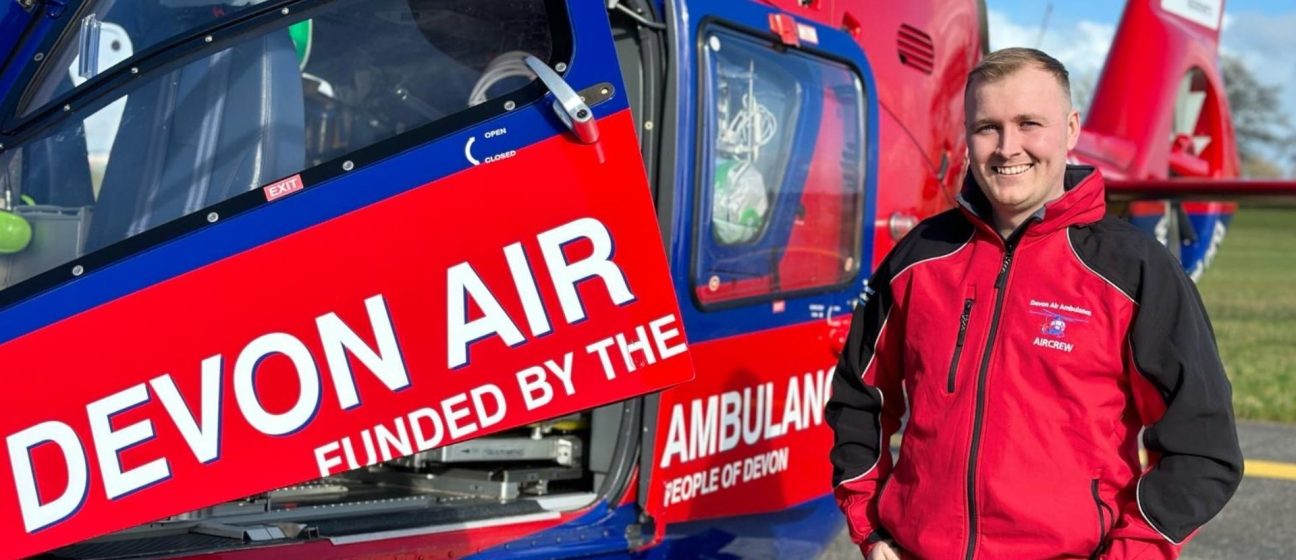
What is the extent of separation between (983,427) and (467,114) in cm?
107

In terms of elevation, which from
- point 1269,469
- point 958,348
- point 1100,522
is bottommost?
point 1269,469

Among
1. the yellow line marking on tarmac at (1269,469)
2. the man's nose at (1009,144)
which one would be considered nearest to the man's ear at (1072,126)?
the man's nose at (1009,144)

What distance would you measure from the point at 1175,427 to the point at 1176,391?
5 cm

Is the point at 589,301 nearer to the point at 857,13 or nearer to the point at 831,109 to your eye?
the point at 831,109

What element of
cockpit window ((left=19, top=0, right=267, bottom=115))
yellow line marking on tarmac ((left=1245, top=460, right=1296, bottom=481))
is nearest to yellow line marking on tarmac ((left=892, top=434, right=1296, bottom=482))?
yellow line marking on tarmac ((left=1245, top=460, right=1296, bottom=481))

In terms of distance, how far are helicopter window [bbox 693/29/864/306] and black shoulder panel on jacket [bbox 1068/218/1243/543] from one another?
59.3 inches

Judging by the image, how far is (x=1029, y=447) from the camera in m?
2.08

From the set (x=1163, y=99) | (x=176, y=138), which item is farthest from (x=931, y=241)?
(x=1163, y=99)

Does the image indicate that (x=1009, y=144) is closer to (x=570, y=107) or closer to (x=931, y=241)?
(x=931, y=241)

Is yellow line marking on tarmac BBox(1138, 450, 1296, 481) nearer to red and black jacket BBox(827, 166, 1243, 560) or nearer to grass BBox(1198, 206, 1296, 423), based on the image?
grass BBox(1198, 206, 1296, 423)

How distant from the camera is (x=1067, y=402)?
82.5 inches

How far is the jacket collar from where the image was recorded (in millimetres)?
2107

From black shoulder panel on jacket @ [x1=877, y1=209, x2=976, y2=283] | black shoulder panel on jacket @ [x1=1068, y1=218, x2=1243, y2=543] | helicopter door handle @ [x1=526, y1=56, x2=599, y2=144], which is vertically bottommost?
black shoulder panel on jacket @ [x1=1068, y1=218, x2=1243, y2=543]

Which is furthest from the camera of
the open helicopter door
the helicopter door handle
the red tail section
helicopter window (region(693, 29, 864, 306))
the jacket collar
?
the red tail section
